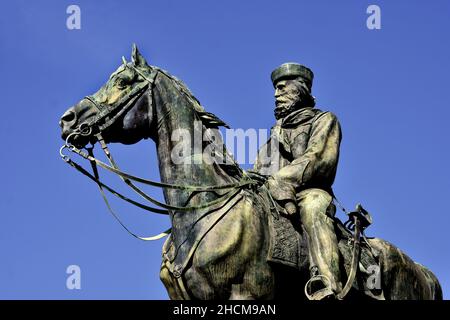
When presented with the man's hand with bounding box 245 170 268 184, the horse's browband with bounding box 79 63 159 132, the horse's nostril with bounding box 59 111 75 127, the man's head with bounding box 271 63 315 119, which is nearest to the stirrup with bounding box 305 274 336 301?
the man's hand with bounding box 245 170 268 184

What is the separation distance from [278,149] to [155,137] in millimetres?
1968

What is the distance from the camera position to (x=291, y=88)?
68.9 feet

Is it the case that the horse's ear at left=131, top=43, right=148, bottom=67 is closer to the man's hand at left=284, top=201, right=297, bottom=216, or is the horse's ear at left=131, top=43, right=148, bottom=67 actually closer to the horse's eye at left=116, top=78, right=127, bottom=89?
the horse's eye at left=116, top=78, right=127, bottom=89

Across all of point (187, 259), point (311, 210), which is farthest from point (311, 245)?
point (187, 259)

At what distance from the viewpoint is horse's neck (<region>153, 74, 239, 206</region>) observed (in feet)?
62.4

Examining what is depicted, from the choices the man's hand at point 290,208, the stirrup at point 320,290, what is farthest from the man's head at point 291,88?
the stirrup at point 320,290

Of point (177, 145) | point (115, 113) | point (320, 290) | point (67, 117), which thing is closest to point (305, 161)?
point (177, 145)

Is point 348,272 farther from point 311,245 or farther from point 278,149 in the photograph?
point 278,149

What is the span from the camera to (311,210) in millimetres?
19266

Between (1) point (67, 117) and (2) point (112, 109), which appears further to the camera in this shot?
(1) point (67, 117)

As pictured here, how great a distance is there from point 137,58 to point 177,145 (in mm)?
1365

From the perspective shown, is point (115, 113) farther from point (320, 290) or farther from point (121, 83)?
point (320, 290)

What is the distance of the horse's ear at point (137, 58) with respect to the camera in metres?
19.7

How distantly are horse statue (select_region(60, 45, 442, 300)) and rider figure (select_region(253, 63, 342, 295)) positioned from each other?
0.21 meters
